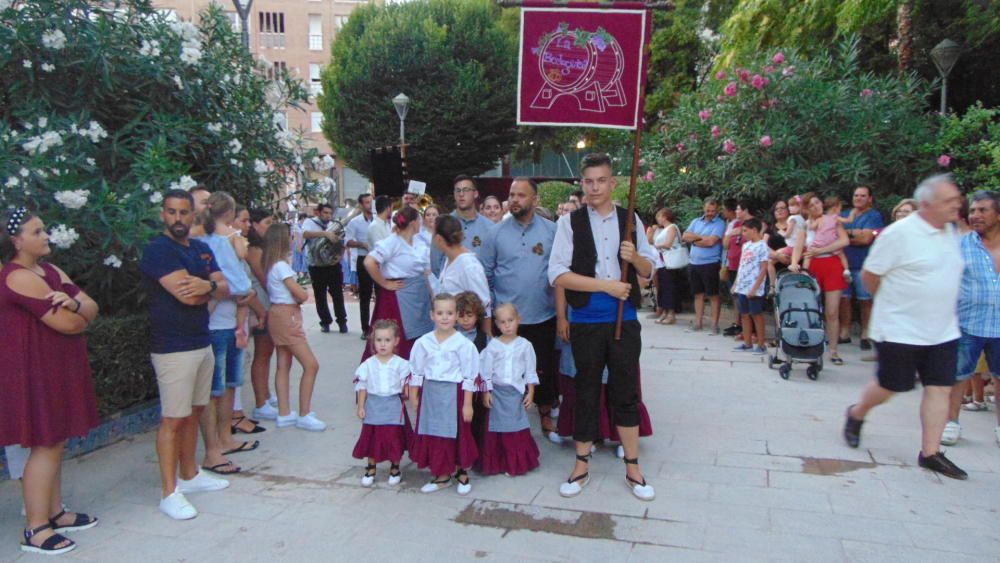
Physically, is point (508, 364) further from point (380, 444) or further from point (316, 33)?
point (316, 33)

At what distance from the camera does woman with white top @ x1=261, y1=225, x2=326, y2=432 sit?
227 inches

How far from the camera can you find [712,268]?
989cm

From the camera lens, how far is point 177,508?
4266 millimetres

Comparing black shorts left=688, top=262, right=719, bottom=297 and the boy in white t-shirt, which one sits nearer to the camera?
the boy in white t-shirt

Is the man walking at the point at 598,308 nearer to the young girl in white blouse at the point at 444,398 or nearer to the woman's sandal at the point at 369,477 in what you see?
the young girl in white blouse at the point at 444,398

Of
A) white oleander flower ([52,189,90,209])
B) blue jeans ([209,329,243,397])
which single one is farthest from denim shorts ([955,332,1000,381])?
white oleander flower ([52,189,90,209])

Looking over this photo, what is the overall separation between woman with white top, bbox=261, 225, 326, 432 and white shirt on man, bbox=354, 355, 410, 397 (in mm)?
1224

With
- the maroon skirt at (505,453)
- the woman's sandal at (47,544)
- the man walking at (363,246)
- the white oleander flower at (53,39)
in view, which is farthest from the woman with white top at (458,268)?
the man walking at (363,246)

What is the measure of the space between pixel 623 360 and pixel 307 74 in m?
46.7

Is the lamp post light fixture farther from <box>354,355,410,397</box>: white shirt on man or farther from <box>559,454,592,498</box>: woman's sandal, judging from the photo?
<box>354,355,410,397</box>: white shirt on man

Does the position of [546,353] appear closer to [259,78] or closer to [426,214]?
[426,214]

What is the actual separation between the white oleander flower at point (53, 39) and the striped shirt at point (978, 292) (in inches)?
261

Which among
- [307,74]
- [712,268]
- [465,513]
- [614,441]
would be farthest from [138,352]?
[307,74]

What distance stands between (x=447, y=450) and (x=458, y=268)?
1280 millimetres
